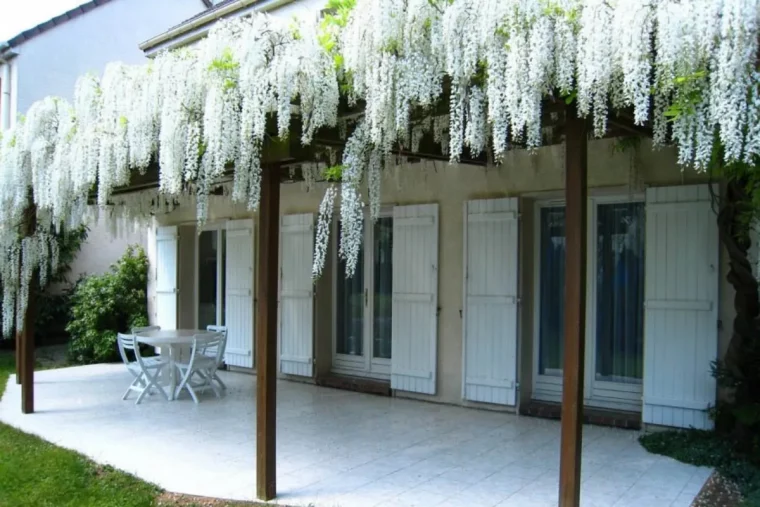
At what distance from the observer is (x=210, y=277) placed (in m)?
8.92

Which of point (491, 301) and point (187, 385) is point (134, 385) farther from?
point (491, 301)

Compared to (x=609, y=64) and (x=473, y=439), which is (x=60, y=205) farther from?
(x=609, y=64)

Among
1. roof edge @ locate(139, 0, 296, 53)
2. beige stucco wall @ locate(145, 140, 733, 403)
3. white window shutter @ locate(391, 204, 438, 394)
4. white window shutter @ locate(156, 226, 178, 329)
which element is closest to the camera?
beige stucco wall @ locate(145, 140, 733, 403)

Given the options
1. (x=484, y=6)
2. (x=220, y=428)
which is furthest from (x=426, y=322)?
(x=484, y=6)

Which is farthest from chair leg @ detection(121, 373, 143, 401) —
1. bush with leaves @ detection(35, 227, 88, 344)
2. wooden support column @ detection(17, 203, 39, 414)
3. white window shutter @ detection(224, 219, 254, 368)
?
bush with leaves @ detection(35, 227, 88, 344)

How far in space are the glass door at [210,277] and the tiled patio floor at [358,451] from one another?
2312mm

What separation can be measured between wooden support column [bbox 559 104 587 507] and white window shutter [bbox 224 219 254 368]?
533 cm

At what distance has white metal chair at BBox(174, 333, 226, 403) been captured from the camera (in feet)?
20.2

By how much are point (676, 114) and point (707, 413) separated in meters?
2.88

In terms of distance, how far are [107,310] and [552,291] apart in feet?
21.4

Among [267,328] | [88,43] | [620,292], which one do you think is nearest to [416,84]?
[267,328]

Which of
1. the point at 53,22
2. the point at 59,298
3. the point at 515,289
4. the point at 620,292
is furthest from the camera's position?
the point at 53,22

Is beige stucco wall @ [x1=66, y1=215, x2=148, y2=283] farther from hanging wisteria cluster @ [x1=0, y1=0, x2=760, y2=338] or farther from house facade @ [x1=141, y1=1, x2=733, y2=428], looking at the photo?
hanging wisteria cluster @ [x1=0, y1=0, x2=760, y2=338]

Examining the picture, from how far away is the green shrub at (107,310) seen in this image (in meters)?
9.07
